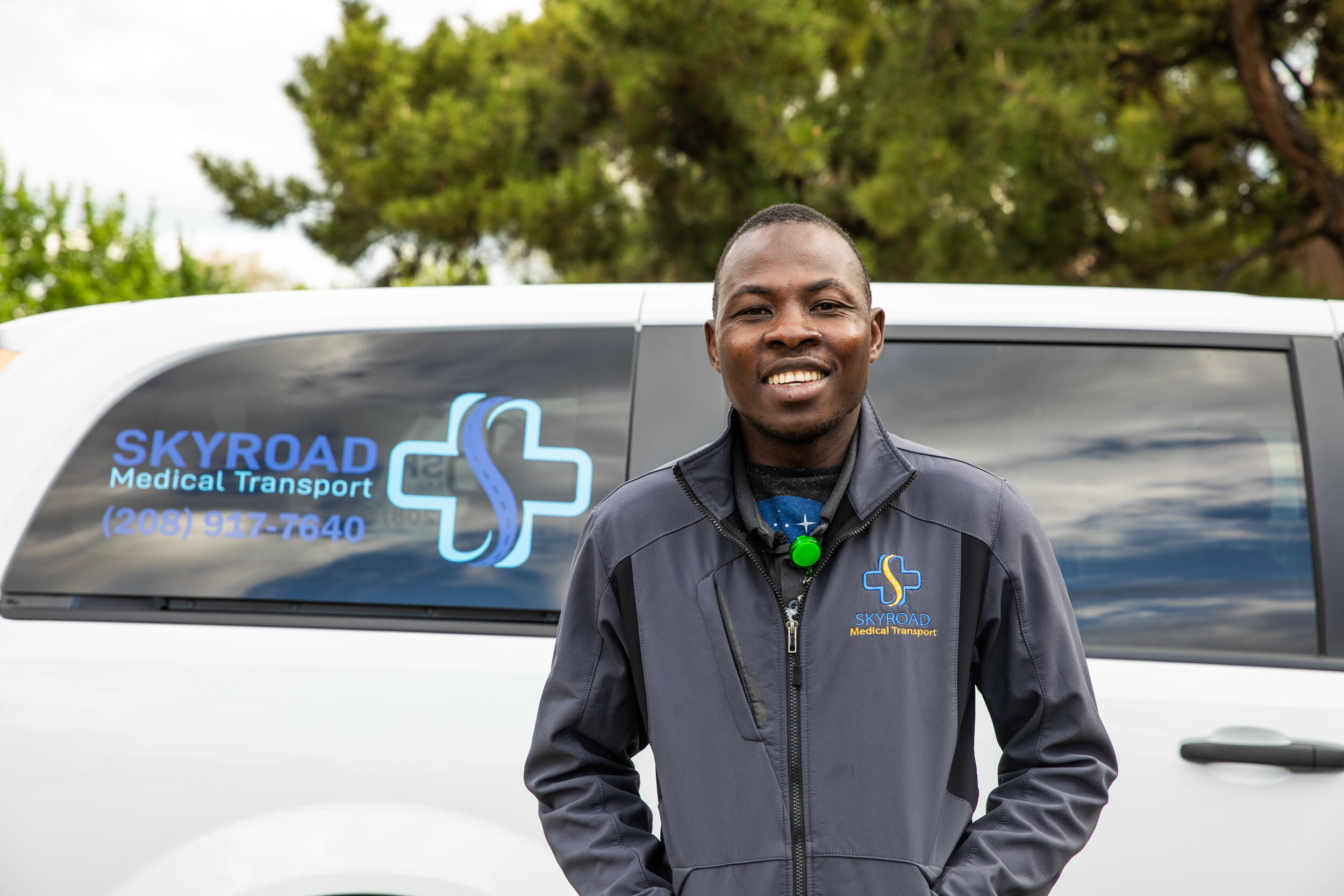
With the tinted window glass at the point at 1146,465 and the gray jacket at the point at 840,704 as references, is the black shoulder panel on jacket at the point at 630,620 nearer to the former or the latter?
the gray jacket at the point at 840,704

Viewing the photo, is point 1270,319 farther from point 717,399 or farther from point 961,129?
point 961,129

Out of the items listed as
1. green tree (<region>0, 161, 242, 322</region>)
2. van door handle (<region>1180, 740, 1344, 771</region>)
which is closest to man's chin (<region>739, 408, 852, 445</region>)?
van door handle (<region>1180, 740, 1344, 771</region>)

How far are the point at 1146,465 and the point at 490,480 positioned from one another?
1.26 m

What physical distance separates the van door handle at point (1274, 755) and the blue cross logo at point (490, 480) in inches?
45.6

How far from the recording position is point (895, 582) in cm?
127

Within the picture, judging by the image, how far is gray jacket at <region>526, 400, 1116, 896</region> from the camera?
123cm

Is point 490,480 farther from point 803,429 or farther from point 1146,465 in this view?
point 1146,465

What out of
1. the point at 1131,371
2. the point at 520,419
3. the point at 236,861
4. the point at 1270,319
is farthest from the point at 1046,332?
the point at 236,861

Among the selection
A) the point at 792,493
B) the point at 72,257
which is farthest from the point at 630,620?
the point at 72,257

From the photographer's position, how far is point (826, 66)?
7453 millimetres

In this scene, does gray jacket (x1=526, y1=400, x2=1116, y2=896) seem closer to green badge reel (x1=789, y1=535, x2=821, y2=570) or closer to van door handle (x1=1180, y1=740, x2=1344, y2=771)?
green badge reel (x1=789, y1=535, x2=821, y2=570)

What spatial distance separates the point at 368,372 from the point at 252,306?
31 cm

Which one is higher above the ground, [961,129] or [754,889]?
[961,129]

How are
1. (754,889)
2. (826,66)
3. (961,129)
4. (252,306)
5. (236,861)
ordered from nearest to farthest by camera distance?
1. (754,889)
2. (236,861)
3. (252,306)
4. (961,129)
5. (826,66)
